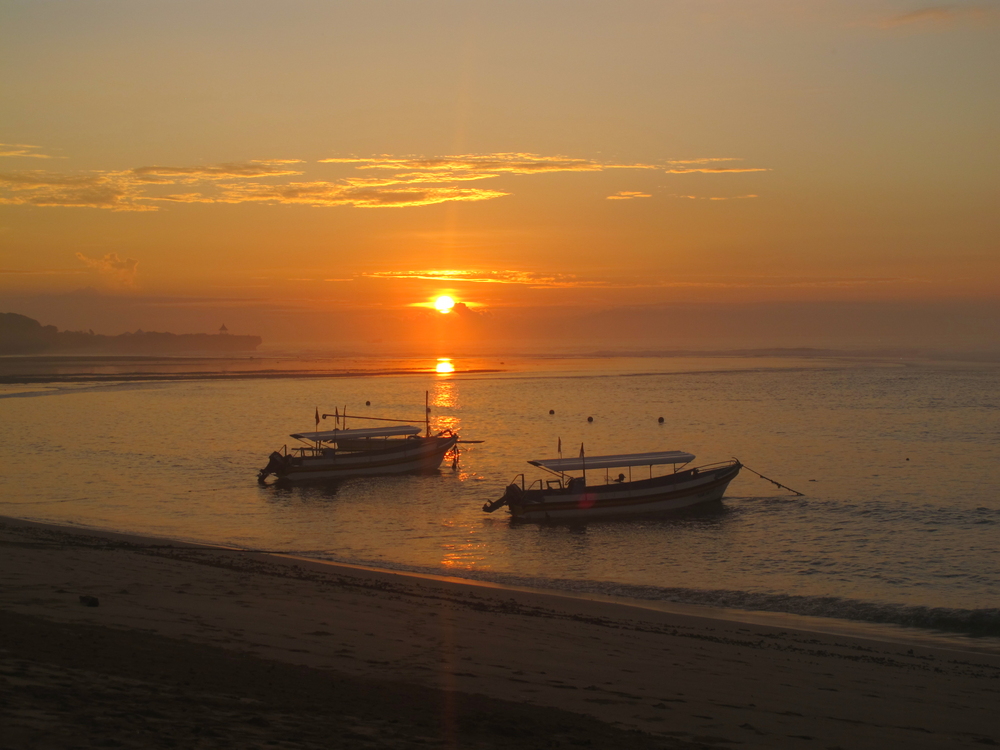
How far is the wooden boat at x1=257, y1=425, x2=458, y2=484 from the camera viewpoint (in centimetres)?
4259

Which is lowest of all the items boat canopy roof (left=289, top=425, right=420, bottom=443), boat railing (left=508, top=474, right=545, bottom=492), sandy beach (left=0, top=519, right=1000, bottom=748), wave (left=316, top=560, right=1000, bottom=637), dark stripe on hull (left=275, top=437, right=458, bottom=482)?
wave (left=316, top=560, right=1000, bottom=637)

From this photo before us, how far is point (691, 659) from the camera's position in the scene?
13.9 metres

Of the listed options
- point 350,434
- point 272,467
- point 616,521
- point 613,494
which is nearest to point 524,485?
point 613,494

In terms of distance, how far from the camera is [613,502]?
3416 centimetres

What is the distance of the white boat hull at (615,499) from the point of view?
3350 centimetres

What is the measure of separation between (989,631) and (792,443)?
36.9 meters

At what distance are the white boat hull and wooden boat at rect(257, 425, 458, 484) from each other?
14.1 meters

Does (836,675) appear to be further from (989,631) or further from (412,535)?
(412,535)

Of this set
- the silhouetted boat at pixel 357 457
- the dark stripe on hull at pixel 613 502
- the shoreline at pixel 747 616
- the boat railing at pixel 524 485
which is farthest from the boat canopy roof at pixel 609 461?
the shoreline at pixel 747 616

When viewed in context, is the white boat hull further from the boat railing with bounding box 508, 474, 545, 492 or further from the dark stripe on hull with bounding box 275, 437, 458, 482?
the dark stripe on hull with bounding box 275, 437, 458, 482

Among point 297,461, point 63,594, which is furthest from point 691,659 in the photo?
point 297,461

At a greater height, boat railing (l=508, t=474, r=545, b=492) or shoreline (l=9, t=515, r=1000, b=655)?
boat railing (l=508, t=474, r=545, b=492)

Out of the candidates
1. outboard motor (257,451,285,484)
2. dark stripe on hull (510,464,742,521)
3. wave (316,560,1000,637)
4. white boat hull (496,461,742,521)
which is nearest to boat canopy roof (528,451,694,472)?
white boat hull (496,461,742,521)

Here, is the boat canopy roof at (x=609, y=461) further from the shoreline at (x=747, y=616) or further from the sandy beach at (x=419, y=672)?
the sandy beach at (x=419, y=672)
